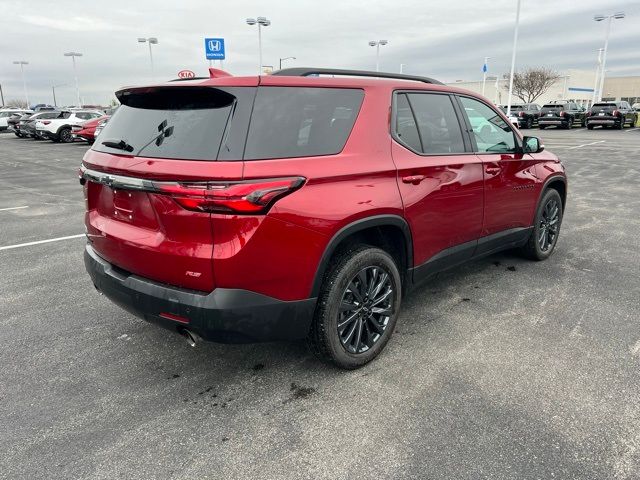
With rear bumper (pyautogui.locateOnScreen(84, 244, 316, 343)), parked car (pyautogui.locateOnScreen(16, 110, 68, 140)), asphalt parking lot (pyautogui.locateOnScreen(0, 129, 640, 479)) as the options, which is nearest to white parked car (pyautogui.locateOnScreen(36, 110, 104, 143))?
parked car (pyautogui.locateOnScreen(16, 110, 68, 140))

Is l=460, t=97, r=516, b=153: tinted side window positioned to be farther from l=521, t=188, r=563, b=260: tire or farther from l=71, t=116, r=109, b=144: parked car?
l=71, t=116, r=109, b=144: parked car

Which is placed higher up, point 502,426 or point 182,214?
point 182,214

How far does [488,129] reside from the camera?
13.7 ft

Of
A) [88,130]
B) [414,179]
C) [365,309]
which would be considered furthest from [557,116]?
[365,309]

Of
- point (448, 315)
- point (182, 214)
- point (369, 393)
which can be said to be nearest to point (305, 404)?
point (369, 393)

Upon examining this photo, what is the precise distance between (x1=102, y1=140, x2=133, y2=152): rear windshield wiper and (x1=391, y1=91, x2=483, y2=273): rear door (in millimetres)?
1598

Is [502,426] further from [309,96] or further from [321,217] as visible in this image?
[309,96]

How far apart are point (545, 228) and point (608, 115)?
29.2 m

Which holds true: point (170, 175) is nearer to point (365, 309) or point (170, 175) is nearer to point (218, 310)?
point (218, 310)

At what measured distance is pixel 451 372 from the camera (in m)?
3.04

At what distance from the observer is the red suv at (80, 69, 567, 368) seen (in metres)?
2.39

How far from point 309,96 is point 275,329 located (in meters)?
1.32

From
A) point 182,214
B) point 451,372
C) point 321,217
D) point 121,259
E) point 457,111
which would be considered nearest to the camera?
point 182,214

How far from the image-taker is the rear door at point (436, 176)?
10.5 ft
